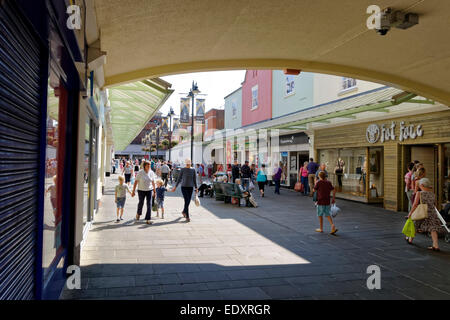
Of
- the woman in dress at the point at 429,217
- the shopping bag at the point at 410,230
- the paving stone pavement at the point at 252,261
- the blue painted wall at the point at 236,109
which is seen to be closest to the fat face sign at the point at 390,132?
the paving stone pavement at the point at 252,261

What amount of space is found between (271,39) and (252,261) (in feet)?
11.9

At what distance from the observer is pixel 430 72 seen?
737cm

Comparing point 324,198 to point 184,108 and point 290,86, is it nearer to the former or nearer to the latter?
point 184,108

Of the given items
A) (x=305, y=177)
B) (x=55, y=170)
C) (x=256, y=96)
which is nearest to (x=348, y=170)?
(x=305, y=177)

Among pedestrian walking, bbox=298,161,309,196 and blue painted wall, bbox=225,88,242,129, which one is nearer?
pedestrian walking, bbox=298,161,309,196

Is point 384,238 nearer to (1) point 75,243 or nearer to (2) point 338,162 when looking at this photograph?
(1) point 75,243

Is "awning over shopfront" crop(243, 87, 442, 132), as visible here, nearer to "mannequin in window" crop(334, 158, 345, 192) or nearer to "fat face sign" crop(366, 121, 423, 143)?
"fat face sign" crop(366, 121, 423, 143)

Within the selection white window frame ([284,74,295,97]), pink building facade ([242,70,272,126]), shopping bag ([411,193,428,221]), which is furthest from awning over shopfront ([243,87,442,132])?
pink building facade ([242,70,272,126])

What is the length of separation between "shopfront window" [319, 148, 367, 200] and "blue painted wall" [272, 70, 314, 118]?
3696mm

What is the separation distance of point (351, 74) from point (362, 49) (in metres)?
1.22

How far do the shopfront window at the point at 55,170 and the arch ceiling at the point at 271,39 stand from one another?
3.64 ft

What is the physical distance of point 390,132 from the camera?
42.9 feet

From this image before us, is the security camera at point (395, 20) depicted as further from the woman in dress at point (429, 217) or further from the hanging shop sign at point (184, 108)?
the hanging shop sign at point (184, 108)

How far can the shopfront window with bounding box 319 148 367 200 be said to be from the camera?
1509 cm
